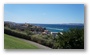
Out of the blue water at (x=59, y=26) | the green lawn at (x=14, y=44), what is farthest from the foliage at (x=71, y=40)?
the green lawn at (x=14, y=44)

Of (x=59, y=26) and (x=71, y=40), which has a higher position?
(x=59, y=26)

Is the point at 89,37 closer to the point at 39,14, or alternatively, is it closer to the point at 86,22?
the point at 86,22

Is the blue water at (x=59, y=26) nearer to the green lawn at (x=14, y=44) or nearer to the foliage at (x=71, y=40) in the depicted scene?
the foliage at (x=71, y=40)

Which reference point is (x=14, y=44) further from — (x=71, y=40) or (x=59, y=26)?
(x=71, y=40)

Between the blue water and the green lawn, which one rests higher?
the blue water

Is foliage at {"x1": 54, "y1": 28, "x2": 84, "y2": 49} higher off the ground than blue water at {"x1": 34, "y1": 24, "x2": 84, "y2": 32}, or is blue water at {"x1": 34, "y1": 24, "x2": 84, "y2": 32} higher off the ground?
blue water at {"x1": 34, "y1": 24, "x2": 84, "y2": 32}

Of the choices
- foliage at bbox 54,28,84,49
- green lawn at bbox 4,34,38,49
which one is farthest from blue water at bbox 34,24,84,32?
green lawn at bbox 4,34,38,49

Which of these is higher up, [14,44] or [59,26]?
[59,26]

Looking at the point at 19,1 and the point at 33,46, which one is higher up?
the point at 19,1

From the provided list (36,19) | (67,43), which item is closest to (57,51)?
(67,43)

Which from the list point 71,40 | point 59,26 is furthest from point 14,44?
point 71,40

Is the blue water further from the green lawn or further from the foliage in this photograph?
the green lawn
